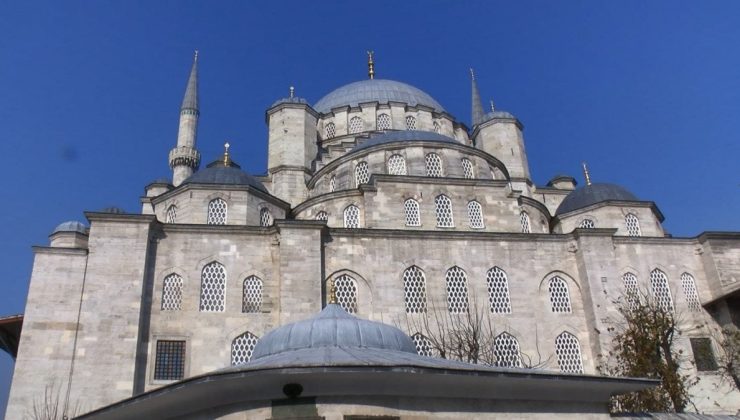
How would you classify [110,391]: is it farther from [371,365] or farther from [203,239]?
[371,365]

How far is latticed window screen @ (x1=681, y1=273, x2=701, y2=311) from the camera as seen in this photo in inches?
768

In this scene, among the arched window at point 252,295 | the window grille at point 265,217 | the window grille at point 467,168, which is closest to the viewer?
the arched window at point 252,295

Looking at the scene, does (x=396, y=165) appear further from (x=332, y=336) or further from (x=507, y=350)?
(x=332, y=336)

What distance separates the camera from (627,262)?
19.5 metres

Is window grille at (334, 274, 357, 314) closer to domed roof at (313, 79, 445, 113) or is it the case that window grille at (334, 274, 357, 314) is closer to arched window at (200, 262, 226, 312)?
arched window at (200, 262, 226, 312)

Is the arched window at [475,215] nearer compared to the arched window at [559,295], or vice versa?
the arched window at [559,295]

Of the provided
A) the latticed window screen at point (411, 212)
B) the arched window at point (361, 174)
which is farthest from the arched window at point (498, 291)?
the arched window at point (361, 174)

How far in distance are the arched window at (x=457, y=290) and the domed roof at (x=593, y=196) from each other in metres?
6.91

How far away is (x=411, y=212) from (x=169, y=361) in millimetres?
8190

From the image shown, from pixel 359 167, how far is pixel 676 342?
36.1ft

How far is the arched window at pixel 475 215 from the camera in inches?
799

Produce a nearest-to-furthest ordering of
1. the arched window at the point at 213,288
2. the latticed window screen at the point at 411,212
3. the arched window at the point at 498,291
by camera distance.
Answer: the arched window at the point at 213,288 → the arched window at the point at 498,291 → the latticed window screen at the point at 411,212

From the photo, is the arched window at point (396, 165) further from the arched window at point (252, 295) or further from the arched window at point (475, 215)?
the arched window at point (252, 295)

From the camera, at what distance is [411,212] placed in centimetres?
2016
